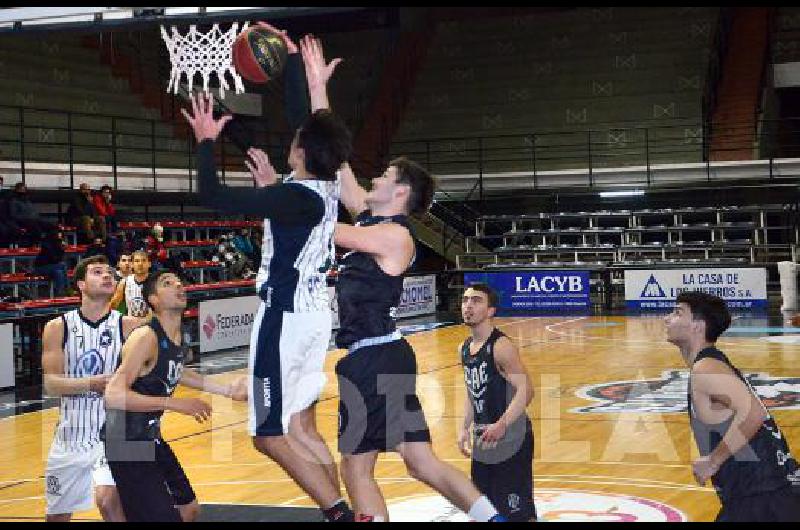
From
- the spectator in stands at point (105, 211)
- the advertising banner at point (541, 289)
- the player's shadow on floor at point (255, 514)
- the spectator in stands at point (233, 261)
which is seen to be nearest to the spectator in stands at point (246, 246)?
the spectator in stands at point (233, 261)

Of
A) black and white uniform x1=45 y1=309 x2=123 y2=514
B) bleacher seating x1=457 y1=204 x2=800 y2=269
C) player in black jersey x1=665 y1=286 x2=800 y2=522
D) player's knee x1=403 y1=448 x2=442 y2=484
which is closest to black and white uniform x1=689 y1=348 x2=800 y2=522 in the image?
player in black jersey x1=665 y1=286 x2=800 y2=522

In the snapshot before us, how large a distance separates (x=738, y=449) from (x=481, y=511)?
111cm

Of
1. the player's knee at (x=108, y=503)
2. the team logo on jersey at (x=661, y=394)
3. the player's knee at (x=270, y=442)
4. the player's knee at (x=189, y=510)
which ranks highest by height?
the player's knee at (x=270, y=442)

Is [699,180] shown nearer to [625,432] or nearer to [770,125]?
[770,125]

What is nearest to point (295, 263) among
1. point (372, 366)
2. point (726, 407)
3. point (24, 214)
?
point (372, 366)

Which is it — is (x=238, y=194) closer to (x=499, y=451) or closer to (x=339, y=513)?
(x=339, y=513)

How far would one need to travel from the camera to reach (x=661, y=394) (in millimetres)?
12047

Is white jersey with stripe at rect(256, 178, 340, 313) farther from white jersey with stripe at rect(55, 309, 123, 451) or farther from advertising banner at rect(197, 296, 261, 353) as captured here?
advertising banner at rect(197, 296, 261, 353)

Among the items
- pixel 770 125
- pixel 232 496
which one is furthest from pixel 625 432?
pixel 770 125

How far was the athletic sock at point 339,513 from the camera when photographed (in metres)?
5.14

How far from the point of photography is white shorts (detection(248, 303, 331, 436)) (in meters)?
5.02

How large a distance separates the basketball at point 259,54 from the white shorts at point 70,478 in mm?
2281

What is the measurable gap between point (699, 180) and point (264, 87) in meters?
10.2

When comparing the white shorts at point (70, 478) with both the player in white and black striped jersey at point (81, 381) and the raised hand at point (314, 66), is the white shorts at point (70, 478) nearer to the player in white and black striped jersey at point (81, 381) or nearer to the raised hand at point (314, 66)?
the player in white and black striped jersey at point (81, 381)
